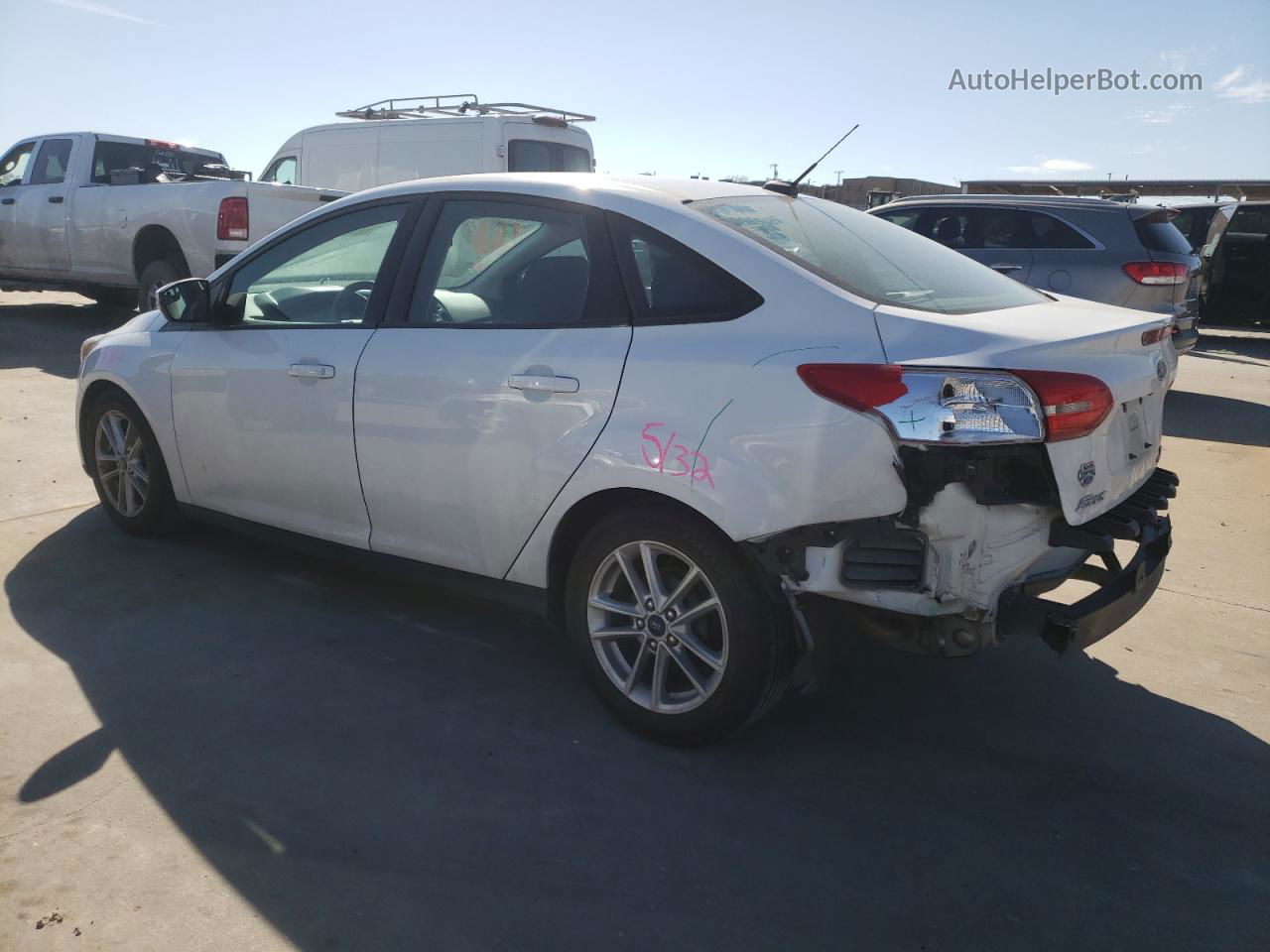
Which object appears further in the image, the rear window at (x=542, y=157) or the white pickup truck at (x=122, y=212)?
the rear window at (x=542, y=157)

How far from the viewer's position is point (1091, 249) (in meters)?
9.20

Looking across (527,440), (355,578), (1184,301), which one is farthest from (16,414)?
(1184,301)

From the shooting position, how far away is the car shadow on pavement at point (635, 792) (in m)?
2.52

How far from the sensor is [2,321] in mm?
12930

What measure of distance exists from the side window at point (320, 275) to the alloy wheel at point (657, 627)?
145cm

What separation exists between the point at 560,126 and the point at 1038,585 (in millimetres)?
9487

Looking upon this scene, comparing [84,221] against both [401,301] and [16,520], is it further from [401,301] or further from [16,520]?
[401,301]

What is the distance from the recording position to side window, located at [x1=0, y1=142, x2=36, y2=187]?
12523 millimetres

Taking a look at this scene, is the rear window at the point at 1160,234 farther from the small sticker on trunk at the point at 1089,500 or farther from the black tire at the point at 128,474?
the black tire at the point at 128,474

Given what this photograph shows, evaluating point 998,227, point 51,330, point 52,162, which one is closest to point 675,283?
point 998,227

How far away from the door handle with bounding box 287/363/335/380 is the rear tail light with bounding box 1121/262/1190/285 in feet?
24.4

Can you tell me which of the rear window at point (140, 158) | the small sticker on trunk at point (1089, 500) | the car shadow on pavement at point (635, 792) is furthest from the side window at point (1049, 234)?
the rear window at point (140, 158)

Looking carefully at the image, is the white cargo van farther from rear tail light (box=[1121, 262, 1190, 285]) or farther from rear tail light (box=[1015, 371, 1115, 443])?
rear tail light (box=[1015, 371, 1115, 443])

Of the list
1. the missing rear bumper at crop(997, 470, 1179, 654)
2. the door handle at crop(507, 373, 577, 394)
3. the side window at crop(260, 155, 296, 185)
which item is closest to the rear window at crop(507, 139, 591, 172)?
the side window at crop(260, 155, 296, 185)
